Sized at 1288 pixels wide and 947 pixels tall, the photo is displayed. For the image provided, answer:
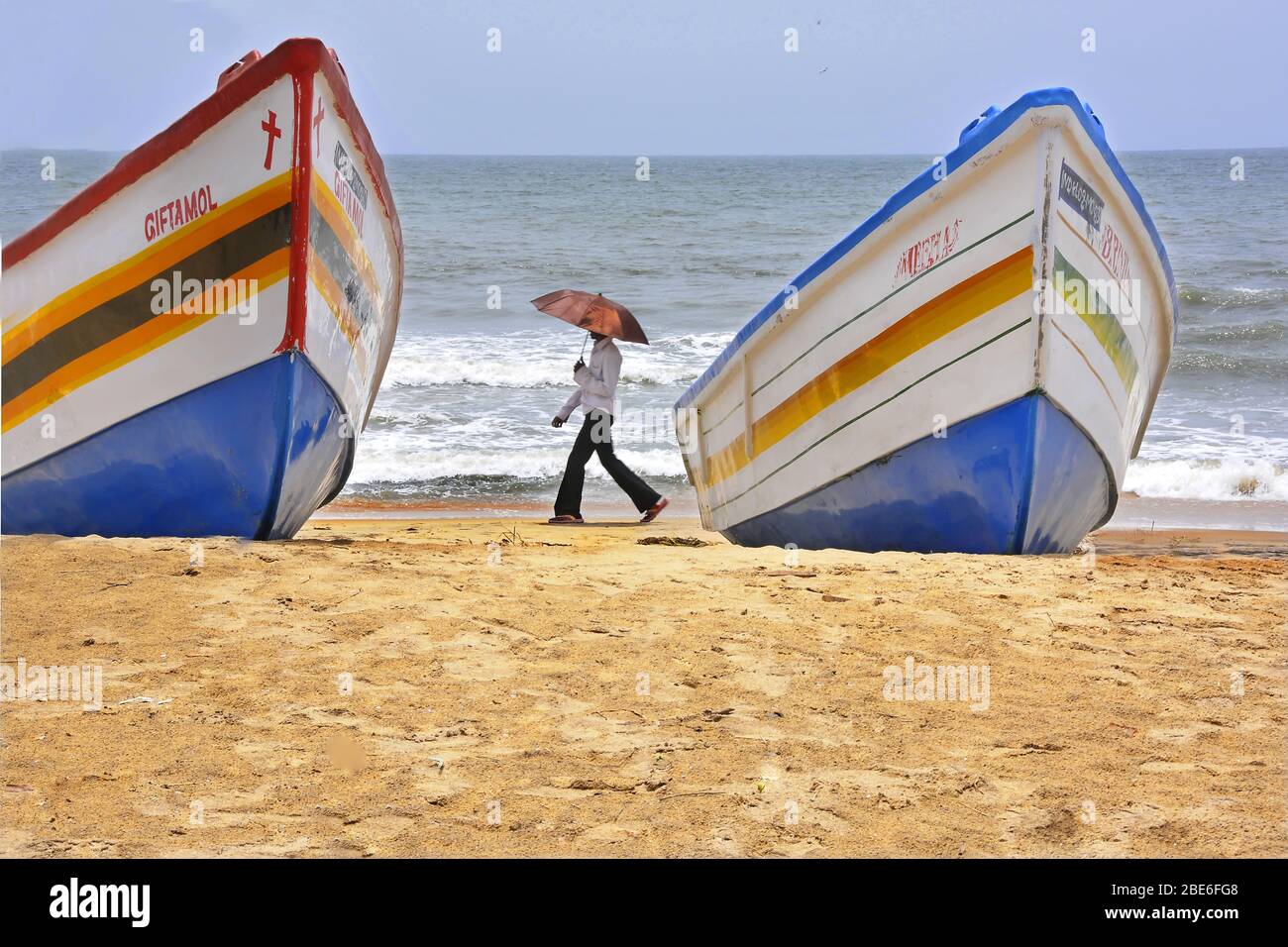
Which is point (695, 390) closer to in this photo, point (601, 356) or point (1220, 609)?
point (601, 356)

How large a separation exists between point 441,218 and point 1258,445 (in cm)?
2458

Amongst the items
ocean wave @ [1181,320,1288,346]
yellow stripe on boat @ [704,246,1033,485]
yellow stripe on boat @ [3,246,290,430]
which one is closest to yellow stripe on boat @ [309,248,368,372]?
yellow stripe on boat @ [3,246,290,430]

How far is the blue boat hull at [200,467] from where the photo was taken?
522 centimetres

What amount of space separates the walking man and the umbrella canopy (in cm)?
18

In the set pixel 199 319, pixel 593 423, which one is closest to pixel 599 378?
pixel 593 423

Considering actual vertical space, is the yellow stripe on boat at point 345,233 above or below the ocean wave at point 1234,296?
below

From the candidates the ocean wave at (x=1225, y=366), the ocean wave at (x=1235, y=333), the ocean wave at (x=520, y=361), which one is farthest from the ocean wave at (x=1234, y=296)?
the ocean wave at (x=520, y=361)

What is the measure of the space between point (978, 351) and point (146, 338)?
3.41 m

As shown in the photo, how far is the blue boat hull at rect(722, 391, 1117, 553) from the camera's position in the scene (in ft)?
16.7

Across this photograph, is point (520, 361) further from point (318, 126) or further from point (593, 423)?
point (318, 126)

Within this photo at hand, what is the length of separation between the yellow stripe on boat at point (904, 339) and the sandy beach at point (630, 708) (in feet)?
3.03

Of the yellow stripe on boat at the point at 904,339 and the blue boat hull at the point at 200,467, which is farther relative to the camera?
the blue boat hull at the point at 200,467

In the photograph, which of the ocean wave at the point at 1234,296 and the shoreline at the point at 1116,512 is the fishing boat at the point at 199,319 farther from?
the ocean wave at the point at 1234,296

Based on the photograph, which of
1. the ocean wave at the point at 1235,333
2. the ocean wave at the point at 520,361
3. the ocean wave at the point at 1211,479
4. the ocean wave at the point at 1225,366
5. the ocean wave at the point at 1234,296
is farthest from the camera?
the ocean wave at the point at 1234,296
